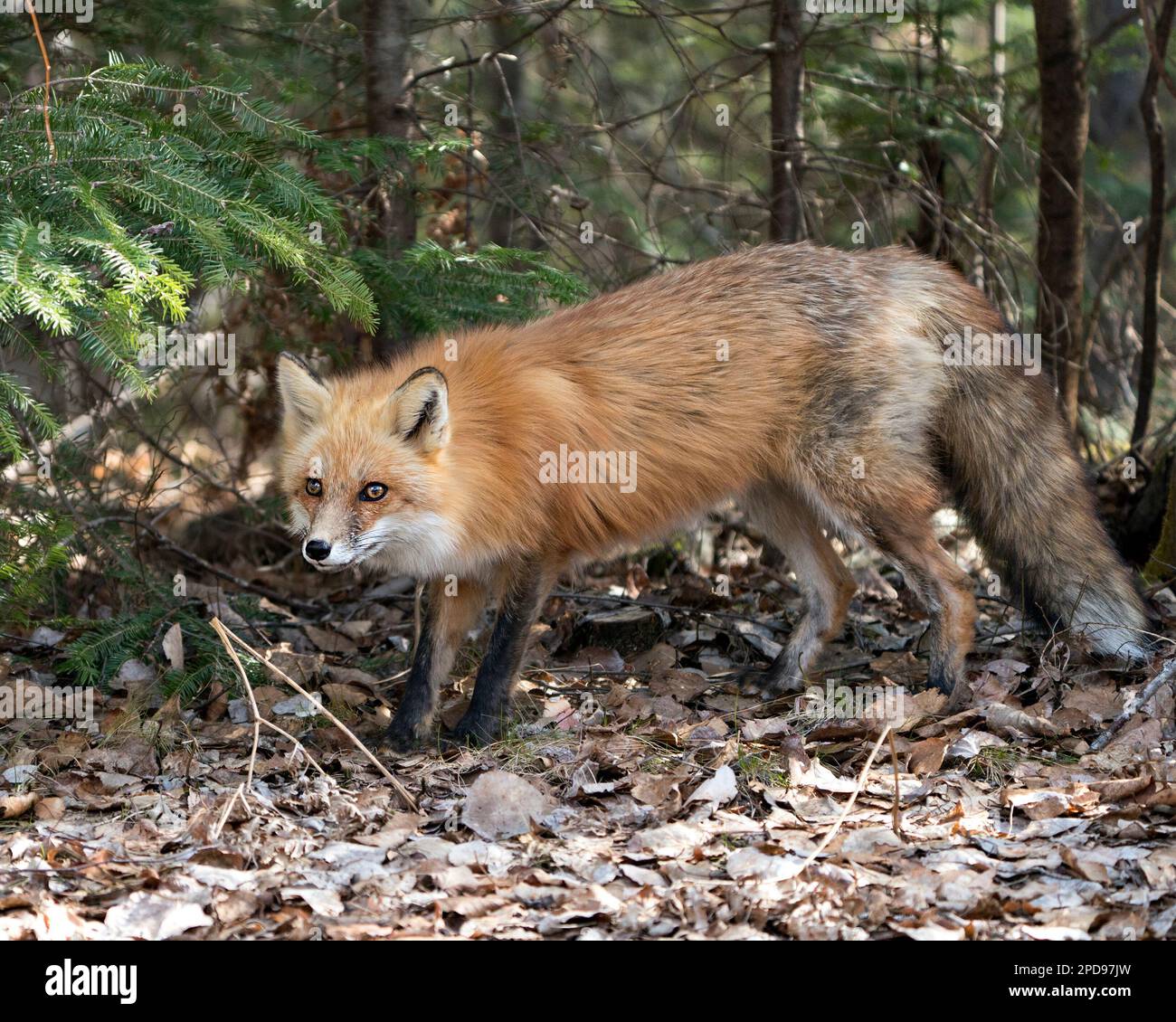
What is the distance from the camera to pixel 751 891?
333cm

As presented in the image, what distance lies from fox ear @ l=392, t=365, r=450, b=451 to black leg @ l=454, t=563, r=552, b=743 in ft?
2.39

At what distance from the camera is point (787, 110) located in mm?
6551

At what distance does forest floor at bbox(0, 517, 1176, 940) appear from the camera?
3.23 m

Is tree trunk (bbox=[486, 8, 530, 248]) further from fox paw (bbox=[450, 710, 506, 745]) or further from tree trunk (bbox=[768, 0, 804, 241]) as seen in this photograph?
fox paw (bbox=[450, 710, 506, 745])

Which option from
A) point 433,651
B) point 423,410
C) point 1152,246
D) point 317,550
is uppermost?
point 1152,246

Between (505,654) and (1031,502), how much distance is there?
2439 millimetres

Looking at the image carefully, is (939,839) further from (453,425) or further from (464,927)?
(453,425)

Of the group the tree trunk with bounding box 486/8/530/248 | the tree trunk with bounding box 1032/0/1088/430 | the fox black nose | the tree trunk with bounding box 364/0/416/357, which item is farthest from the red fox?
the tree trunk with bounding box 1032/0/1088/430

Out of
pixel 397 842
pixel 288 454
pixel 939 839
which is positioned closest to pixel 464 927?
pixel 397 842

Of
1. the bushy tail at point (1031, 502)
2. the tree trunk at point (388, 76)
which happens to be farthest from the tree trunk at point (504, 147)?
the bushy tail at point (1031, 502)

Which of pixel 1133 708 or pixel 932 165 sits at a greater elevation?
pixel 932 165

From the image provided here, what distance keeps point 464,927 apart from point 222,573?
332 cm

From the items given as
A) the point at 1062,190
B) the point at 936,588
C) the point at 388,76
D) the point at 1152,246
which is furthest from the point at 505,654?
the point at 1152,246

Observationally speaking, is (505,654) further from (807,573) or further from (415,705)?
(807,573)
